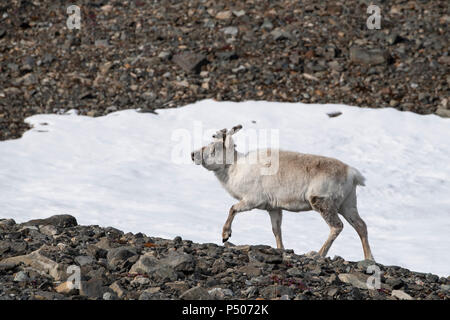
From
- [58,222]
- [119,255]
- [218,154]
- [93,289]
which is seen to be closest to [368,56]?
[218,154]

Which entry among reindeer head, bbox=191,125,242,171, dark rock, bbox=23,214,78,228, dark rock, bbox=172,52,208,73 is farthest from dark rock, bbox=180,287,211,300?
dark rock, bbox=172,52,208,73

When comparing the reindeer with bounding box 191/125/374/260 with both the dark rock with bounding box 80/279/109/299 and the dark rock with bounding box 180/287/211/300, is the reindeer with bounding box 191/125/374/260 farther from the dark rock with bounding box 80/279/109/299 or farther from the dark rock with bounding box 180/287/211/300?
the dark rock with bounding box 80/279/109/299

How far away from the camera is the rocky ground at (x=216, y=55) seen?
2605cm

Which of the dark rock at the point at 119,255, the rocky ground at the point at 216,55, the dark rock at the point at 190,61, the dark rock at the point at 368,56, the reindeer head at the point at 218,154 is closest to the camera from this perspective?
the dark rock at the point at 119,255

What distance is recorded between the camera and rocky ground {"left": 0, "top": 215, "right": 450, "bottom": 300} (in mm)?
8594

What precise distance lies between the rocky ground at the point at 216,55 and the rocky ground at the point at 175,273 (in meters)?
14.5

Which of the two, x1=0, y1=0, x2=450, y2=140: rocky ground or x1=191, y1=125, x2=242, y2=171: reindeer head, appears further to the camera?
x1=0, y1=0, x2=450, y2=140: rocky ground

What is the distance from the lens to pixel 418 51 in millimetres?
28516

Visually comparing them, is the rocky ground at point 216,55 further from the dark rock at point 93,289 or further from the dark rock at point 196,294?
the dark rock at point 196,294

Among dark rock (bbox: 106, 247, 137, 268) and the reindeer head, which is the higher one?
the reindeer head

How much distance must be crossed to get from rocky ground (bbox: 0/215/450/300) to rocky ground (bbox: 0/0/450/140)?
14.5 meters

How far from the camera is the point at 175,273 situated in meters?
9.24

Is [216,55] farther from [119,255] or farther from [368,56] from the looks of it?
[119,255]

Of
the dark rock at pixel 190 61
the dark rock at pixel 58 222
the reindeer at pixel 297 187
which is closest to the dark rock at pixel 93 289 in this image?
the dark rock at pixel 58 222
